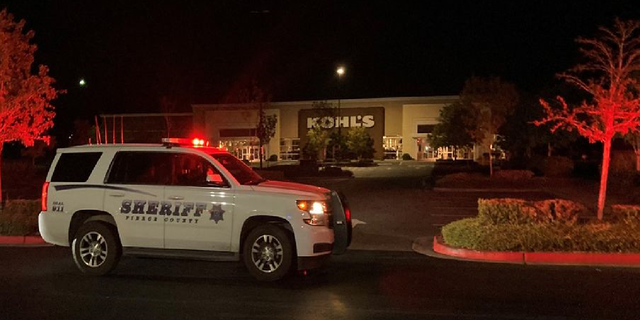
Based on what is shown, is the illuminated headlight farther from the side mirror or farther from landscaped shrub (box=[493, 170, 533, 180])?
landscaped shrub (box=[493, 170, 533, 180])

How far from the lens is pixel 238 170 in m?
9.80

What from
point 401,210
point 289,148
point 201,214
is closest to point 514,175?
point 401,210

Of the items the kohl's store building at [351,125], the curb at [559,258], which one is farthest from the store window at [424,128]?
the curb at [559,258]

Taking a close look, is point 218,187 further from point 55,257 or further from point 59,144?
point 59,144

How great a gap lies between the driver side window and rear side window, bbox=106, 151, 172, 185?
0.14 metres

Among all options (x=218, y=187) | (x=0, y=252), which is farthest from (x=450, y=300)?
(x=0, y=252)

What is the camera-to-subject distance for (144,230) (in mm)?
9227

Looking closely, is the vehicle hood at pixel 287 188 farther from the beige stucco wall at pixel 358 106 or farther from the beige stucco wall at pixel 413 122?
the beige stucco wall at pixel 413 122

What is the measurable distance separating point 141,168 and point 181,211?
107 centimetres

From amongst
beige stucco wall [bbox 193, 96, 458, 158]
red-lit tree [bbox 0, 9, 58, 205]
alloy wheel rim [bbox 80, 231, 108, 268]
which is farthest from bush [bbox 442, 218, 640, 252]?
beige stucco wall [bbox 193, 96, 458, 158]

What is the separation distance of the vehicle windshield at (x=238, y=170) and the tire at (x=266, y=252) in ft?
2.67

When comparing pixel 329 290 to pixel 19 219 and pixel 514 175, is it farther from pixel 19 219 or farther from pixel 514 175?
pixel 514 175

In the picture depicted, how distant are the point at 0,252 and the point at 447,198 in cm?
1434

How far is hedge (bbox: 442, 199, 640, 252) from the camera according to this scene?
10555 millimetres
